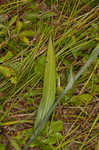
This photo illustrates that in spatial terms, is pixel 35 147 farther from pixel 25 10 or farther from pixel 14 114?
pixel 25 10

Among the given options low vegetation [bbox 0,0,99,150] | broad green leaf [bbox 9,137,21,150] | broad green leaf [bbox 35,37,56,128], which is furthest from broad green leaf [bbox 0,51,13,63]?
broad green leaf [bbox 9,137,21,150]

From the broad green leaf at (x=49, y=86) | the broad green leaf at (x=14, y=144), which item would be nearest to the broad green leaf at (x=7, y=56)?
the broad green leaf at (x=49, y=86)

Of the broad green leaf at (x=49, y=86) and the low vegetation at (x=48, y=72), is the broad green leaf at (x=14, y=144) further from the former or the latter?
the broad green leaf at (x=49, y=86)

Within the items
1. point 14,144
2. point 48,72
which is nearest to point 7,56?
point 48,72

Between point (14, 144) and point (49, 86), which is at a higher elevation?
point (49, 86)

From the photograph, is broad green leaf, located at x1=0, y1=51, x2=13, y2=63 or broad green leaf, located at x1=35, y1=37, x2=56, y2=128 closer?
broad green leaf, located at x1=35, y1=37, x2=56, y2=128

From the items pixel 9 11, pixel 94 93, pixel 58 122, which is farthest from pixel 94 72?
pixel 9 11

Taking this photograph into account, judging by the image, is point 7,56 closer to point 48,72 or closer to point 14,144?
point 48,72

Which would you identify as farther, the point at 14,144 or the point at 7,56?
the point at 7,56

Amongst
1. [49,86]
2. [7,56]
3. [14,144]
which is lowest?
[14,144]

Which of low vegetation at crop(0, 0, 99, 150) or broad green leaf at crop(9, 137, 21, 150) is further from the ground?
low vegetation at crop(0, 0, 99, 150)

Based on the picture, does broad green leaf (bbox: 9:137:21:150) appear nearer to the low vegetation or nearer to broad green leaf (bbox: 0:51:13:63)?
the low vegetation
